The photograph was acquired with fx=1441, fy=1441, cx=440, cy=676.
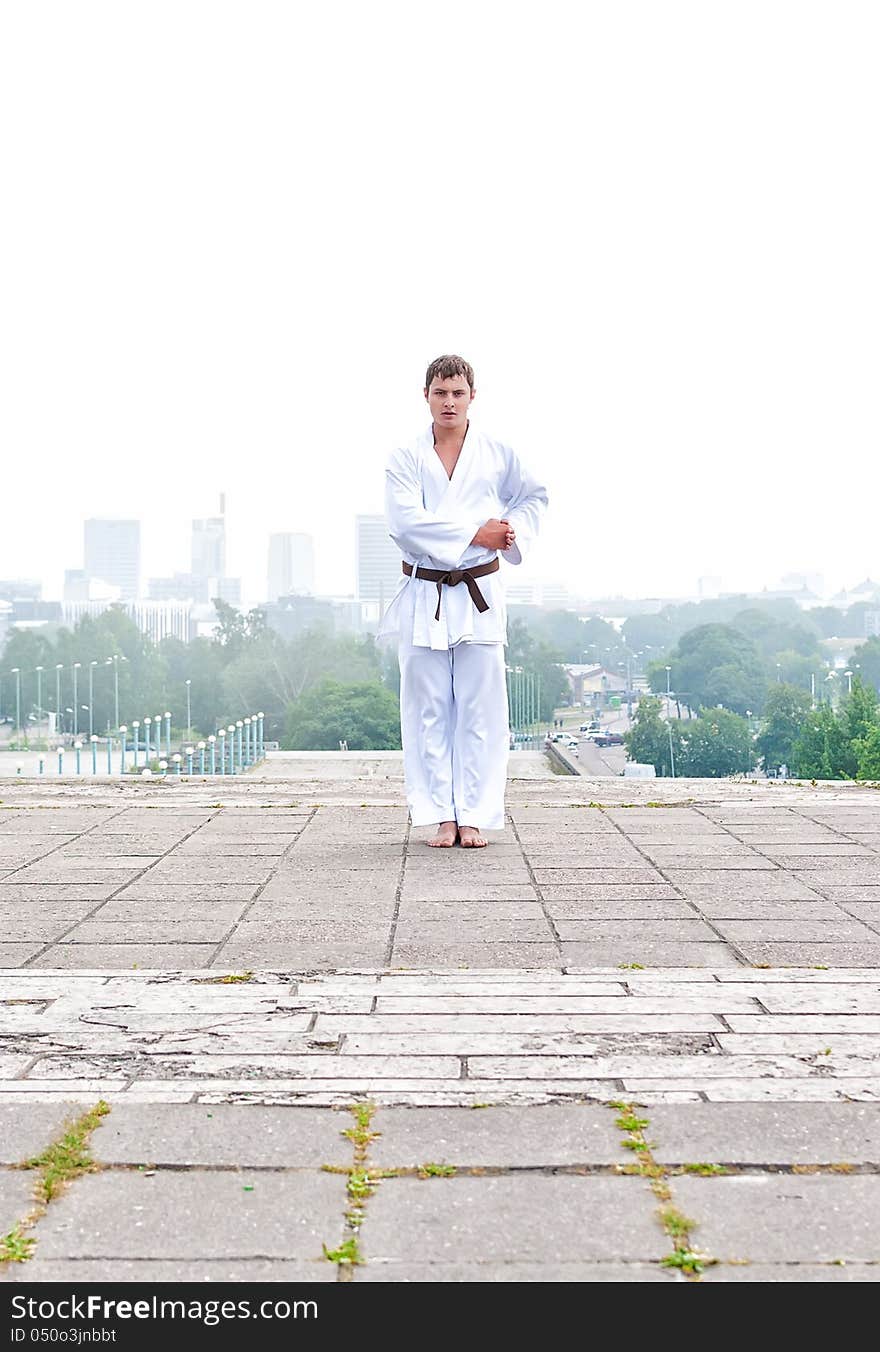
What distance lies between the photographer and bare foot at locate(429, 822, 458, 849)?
5527 millimetres

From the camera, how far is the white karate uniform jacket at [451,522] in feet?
18.2

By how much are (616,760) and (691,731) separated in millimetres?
5544

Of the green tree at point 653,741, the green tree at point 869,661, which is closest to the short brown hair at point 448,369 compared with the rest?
the green tree at point 653,741

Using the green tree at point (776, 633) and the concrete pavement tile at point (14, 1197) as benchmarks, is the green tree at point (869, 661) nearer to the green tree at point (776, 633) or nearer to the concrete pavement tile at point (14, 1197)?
the green tree at point (776, 633)

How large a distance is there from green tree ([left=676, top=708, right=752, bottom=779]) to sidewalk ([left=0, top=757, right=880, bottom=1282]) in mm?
62626

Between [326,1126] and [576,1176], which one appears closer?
[576,1176]

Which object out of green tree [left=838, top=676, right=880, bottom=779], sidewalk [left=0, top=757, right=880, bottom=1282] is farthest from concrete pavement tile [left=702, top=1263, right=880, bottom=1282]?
green tree [left=838, top=676, right=880, bottom=779]

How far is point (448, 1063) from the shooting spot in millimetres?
2600

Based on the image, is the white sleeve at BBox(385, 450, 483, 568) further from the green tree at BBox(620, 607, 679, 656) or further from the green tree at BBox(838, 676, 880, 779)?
the green tree at BBox(620, 607, 679, 656)

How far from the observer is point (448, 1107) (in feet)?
7.73

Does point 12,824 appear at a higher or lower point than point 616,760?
higher

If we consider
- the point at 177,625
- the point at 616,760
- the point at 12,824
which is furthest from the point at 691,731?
the point at 12,824
